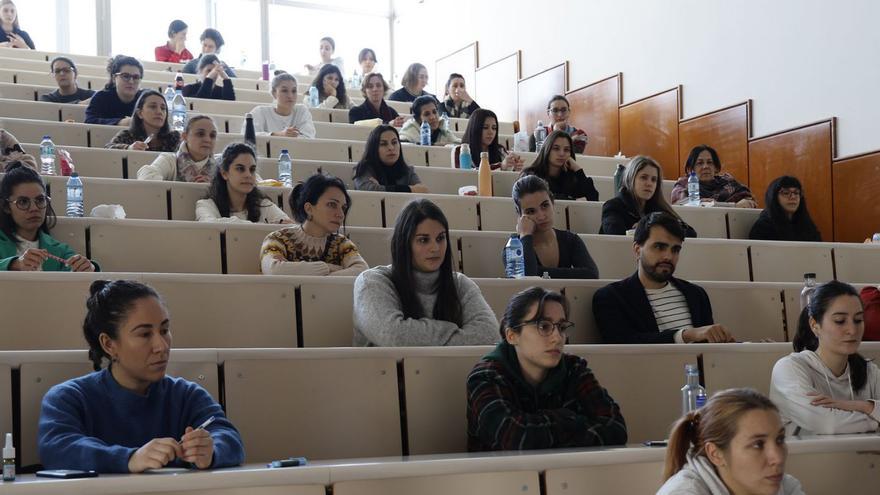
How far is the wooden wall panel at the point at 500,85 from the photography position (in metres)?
8.93

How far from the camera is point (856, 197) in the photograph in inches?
224

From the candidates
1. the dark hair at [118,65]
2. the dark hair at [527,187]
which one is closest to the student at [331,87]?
the dark hair at [118,65]

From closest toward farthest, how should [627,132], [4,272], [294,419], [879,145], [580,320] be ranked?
1. [294,419]
2. [4,272]
3. [580,320]
4. [879,145]
5. [627,132]

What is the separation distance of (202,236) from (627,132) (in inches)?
179

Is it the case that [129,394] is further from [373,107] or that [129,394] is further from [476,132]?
[373,107]

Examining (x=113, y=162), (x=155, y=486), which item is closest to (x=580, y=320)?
(x=155, y=486)

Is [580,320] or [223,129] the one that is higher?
[223,129]

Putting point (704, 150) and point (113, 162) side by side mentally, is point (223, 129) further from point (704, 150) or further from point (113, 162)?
point (704, 150)

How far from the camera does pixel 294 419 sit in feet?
7.96

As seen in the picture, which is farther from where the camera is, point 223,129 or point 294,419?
point 223,129

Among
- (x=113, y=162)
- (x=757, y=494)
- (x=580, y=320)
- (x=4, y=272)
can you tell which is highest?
(x=113, y=162)

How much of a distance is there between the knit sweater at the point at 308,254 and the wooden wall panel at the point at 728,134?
3.57 meters

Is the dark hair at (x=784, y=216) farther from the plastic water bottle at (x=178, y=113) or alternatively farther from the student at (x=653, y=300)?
the plastic water bottle at (x=178, y=113)

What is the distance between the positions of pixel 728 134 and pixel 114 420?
512 cm
